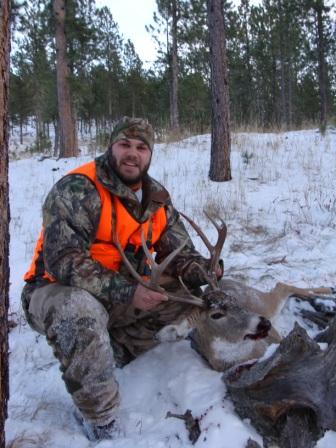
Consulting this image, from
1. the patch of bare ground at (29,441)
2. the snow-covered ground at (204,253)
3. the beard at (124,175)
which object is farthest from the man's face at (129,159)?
the patch of bare ground at (29,441)

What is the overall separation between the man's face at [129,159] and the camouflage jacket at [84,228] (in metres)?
0.07

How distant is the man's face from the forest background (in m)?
7.91

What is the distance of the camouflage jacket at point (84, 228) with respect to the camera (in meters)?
2.73

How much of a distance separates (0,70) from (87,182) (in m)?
1.23

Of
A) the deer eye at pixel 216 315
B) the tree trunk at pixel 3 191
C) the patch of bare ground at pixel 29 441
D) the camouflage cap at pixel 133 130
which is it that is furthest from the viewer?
the camouflage cap at pixel 133 130

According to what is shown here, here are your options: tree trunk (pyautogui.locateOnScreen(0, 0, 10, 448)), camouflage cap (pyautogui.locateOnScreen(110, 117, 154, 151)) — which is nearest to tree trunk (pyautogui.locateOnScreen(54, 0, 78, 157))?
camouflage cap (pyautogui.locateOnScreen(110, 117, 154, 151))

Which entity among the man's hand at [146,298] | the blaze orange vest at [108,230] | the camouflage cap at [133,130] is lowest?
the man's hand at [146,298]

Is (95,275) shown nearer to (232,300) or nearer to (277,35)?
(232,300)

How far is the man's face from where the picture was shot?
3.25 m

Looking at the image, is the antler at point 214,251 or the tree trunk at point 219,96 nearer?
the antler at point 214,251

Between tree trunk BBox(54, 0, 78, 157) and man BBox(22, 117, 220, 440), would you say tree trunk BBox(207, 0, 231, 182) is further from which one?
tree trunk BBox(54, 0, 78, 157)

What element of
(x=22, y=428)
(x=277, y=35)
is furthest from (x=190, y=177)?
(x=277, y=35)

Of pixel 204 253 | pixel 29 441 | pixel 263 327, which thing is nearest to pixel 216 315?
pixel 263 327

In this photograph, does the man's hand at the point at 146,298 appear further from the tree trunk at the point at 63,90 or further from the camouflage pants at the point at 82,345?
the tree trunk at the point at 63,90
